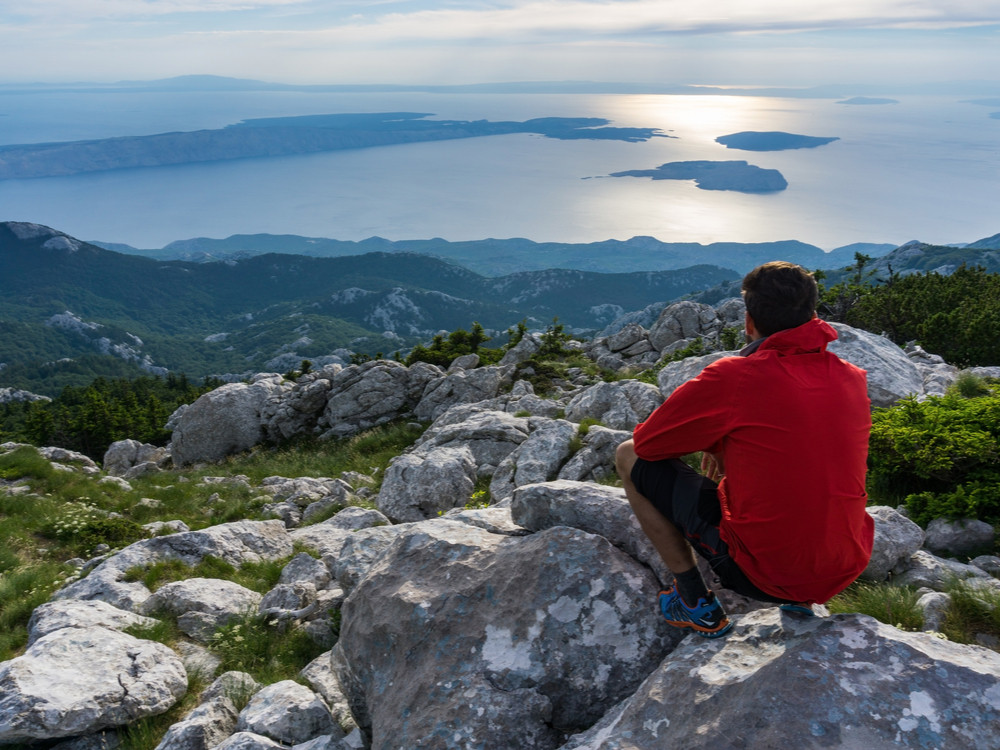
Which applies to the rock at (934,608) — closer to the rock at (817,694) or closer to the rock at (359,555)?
the rock at (817,694)

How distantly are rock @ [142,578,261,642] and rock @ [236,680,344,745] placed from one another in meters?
2.80

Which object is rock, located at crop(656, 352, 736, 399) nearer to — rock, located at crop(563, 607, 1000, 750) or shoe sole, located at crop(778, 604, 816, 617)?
shoe sole, located at crop(778, 604, 816, 617)

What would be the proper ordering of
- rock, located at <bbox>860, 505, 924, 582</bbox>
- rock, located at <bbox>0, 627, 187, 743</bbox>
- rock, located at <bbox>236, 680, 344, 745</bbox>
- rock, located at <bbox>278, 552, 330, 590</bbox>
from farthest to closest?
1. rock, located at <bbox>278, 552, 330, 590</bbox>
2. rock, located at <bbox>860, 505, 924, 582</bbox>
3. rock, located at <bbox>236, 680, 344, 745</bbox>
4. rock, located at <bbox>0, 627, 187, 743</bbox>

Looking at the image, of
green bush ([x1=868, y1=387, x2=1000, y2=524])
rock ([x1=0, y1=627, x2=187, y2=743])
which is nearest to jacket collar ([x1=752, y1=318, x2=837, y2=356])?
green bush ([x1=868, y1=387, x2=1000, y2=524])

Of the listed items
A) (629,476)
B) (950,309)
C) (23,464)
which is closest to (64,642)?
(629,476)

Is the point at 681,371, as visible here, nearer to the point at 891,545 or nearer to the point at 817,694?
the point at 891,545

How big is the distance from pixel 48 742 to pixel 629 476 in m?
6.93

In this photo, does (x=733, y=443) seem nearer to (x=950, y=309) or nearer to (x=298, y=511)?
(x=298, y=511)

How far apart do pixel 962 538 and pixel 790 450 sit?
499 cm

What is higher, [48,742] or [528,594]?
[528,594]

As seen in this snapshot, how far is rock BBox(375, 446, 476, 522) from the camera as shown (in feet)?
48.0

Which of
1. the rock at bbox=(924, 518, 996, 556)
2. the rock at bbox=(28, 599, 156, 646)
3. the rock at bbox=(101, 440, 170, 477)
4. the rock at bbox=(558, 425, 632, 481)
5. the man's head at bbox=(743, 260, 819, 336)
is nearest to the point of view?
the man's head at bbox=(743, 260, 819, 336)

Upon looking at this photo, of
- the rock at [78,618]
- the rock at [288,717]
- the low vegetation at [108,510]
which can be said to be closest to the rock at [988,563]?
the rock at [288,717]

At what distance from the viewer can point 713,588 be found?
5.90 meters
